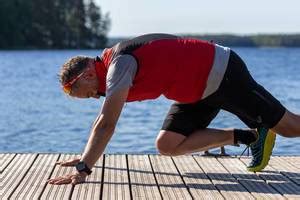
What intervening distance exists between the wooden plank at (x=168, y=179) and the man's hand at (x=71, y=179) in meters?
0.62

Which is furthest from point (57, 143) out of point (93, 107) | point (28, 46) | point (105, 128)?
point (28, 46)

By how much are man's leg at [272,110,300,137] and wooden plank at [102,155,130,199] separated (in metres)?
1.32

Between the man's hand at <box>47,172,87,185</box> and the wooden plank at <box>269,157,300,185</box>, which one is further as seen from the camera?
the wooden plank at <box>269,157,300,185</box>

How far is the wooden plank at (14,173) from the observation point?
5865mm

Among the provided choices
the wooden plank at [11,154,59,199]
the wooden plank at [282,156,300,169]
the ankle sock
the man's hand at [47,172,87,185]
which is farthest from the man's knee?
the wooden plank at [282,156,300,169]

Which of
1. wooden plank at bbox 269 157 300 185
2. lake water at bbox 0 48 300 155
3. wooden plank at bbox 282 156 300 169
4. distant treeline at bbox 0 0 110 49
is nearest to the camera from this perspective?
wooden plank at bbox 269 157 300 185

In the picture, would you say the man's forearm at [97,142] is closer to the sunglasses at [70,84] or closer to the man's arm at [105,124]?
the man's arm at [105,124]

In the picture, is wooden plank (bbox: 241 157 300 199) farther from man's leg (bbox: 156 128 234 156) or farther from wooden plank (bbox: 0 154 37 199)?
wooden plank (bbox: 0 154 37 199)

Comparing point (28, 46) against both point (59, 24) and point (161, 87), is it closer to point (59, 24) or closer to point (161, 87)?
point (59, 24)

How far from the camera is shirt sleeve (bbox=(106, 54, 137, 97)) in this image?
5.53 m

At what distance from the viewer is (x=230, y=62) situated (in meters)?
6.08

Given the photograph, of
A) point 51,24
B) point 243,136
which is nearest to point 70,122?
point 243,136

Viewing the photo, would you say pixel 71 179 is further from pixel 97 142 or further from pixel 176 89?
pixel 176 89

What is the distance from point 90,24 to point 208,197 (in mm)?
96789
